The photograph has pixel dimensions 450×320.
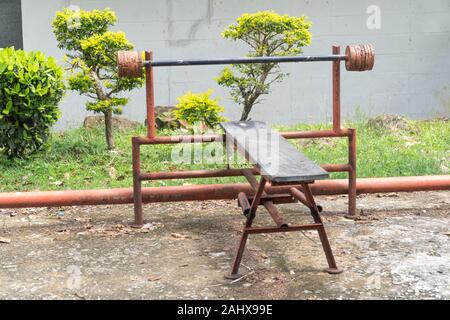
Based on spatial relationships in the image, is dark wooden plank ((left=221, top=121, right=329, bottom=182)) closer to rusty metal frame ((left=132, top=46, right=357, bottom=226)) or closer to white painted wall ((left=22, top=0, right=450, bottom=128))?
rusty metal frame ((left=132, top=46, right=357, bottom=226))

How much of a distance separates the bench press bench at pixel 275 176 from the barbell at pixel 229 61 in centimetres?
50

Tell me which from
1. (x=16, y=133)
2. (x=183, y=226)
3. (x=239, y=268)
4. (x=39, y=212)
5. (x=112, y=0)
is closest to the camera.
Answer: (x=239, y=268)

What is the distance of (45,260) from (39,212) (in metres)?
1.29

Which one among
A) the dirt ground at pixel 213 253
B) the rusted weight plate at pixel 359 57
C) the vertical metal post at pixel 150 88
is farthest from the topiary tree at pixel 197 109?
the rusted weight plate at pixel 359 57

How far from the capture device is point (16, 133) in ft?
25.3

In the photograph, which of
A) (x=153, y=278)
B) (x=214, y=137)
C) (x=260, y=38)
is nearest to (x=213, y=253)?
(x=153, y=278)

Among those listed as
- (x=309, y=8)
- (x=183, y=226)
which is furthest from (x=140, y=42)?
(x=183, y=226)

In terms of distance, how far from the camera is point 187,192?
5648 millimetres

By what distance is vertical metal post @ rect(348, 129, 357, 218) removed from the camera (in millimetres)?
5527

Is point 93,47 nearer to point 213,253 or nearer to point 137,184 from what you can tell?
point 137,184

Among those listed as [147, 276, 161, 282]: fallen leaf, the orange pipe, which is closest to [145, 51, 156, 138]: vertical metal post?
the orange pipe

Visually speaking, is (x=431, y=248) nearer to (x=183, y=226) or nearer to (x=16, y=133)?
(x=183, y=226)

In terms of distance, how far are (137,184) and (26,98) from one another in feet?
8.57

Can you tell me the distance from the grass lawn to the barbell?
1.93 m
